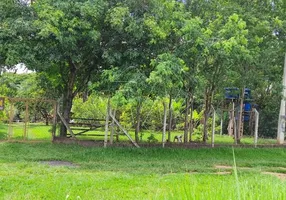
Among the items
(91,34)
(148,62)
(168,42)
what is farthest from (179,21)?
(91,34)

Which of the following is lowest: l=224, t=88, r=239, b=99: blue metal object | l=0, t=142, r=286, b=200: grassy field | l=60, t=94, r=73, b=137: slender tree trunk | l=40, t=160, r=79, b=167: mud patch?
l=40, t=160, r=79, b=167: mud patch

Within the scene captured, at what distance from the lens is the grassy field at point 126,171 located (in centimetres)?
292

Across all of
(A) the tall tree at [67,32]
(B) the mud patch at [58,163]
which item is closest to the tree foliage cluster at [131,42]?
(A) the tall tree at [67,32]

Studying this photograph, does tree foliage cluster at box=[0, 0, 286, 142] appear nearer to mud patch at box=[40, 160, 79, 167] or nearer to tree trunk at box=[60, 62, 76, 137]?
tree trunk at box=[60, 62, 76, 137]

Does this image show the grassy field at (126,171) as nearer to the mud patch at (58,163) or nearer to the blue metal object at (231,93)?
the mud patch at (58,163)

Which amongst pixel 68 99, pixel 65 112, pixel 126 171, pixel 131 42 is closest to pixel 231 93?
pixel 131 42

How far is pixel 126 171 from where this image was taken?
8102 mm

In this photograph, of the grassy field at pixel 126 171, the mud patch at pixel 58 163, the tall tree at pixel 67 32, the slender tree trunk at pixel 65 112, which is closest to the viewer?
the grassy field at pixel 126 171

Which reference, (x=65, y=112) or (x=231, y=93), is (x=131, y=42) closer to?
(x=65, y=112)

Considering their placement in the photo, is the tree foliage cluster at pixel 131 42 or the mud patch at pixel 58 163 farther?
the tree foliage cluster at pixel 131 42

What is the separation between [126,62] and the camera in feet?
36.0

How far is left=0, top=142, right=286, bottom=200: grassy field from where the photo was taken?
2.92 meters

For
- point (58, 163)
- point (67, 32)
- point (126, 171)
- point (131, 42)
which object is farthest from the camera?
point (131, 42)

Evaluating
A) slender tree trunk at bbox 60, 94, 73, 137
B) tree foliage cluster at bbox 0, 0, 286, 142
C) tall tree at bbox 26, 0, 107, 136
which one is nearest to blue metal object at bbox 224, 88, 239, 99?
tree foliage cluster at bbox 0, 0, 286, 142
